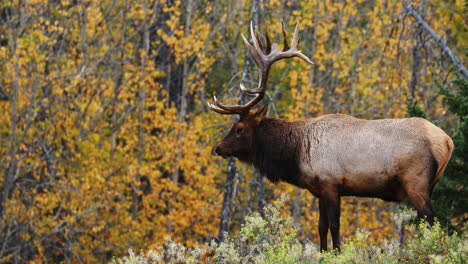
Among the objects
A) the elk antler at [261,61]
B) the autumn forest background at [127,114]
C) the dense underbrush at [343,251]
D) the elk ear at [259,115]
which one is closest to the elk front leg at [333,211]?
the dense underbrush at [343,251]

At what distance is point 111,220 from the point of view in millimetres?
19500

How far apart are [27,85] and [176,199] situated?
6.70m

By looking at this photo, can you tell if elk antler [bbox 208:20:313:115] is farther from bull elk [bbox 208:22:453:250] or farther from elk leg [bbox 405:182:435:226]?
elk leg [bbox 405:182:435:226]

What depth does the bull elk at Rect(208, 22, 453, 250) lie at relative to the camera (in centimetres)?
696

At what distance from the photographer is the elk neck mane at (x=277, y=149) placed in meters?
7.92

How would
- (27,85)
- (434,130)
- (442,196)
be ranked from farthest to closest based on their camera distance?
(27,85) < (442,196) < (434,130)

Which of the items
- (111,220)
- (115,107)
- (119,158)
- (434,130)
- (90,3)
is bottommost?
(111,220)

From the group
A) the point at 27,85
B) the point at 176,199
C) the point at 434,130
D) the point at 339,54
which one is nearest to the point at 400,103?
the point at 339,54

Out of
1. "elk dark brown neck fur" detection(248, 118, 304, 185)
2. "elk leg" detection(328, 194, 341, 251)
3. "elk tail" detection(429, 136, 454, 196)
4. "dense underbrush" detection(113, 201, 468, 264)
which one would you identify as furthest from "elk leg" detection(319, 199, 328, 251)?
"elk tail" detection(429, 136, 454, 196)

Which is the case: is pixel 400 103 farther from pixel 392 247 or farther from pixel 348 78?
pixel 392 247

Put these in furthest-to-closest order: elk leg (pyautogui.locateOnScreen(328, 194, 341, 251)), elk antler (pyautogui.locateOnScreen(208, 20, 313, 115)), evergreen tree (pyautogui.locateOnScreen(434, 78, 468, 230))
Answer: evergreen tree (pyautogui.locateOnScreen(434, 78, 468, 230)) → elk antler (pyautogui.locateOnScreen(208, 20, 313, 115)) → elk leg (pyautogui.locateOnScreen(328, 194, 341, 251))

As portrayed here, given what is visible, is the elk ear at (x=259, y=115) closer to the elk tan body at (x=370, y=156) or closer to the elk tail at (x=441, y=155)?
the elk tan body at (x=370, y=156)

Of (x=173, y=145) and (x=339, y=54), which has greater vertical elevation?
(x=339, y=54)

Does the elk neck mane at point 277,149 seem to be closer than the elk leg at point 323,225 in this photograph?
No
